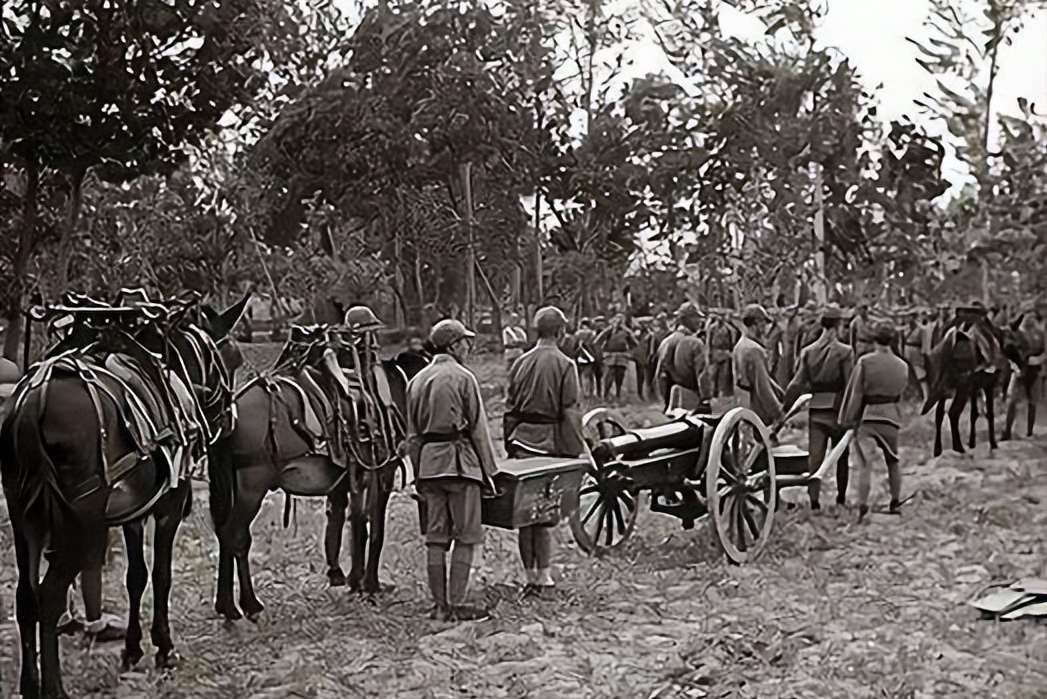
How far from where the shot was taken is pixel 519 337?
4.30 m

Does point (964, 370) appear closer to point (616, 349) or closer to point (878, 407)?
point (878, 407)

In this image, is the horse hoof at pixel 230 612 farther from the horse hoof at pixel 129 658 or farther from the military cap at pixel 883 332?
the military cap at pixel 883 332

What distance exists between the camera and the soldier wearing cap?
5.94 metres

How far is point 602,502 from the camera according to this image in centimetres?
497

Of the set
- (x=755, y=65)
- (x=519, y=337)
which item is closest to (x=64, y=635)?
(x=519, y=337)

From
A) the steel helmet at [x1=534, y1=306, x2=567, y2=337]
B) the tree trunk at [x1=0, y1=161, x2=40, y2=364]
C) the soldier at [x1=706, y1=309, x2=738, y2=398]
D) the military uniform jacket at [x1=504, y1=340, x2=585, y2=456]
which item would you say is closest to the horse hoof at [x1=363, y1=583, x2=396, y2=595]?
the military uniform jacket at [x1=504, y1=340, x2=585, y2=456]

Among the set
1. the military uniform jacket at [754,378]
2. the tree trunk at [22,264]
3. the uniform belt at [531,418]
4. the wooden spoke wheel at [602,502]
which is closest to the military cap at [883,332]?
the military uniform jacket at [754,378]

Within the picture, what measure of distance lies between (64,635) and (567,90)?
93.9 inches

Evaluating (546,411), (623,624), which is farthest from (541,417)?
(623,624)

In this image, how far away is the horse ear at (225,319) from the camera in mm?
3402

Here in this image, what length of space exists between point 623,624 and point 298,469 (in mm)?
1252

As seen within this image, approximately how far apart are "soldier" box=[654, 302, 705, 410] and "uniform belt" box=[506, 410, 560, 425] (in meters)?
1.17

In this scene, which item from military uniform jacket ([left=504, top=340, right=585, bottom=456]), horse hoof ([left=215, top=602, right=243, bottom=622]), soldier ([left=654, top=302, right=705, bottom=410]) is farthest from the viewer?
soldier ([left=654, top=302, right=705, bottom=410])

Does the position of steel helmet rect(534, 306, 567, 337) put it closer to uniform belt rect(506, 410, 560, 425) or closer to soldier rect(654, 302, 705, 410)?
uniform belt rect(506, 410, 560, 425)
